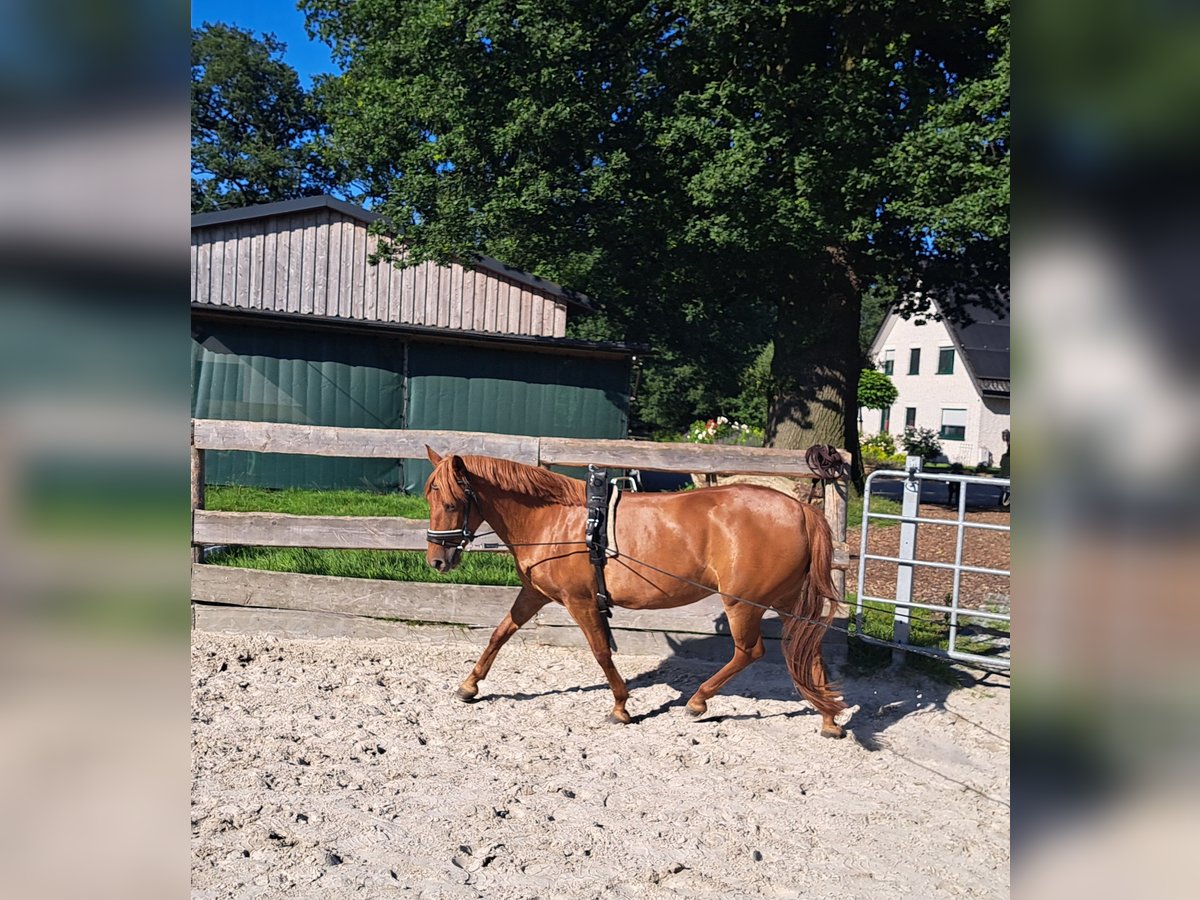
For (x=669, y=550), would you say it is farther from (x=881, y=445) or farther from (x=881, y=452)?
(x=881, y=445)

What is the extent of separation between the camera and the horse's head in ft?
15.6

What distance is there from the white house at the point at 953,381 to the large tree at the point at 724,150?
20.6m

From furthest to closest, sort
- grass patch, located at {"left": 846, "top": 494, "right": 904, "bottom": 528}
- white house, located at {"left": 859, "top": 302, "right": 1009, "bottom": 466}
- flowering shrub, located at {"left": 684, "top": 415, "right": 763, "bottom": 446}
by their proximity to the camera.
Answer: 1. white house, located at {"left": 859, "top": 302, "right": 1009, "bottom": 466}
2. flowering shrub, located at {"left": 684, "top": 415, "right": 763, "bottom": 446}
3. grass patch, located at {"left": 846, "top": 494, "right": 904, "bottom": 528}

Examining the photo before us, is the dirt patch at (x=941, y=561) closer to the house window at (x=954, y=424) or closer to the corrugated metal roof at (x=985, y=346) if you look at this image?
the corrugated metal roof at (x=985, y=346)

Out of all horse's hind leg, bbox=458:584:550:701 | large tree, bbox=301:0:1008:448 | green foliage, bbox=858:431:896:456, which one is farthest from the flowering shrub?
horse's hind leg, bbox=458:584:550:701

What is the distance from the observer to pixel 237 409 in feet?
42.8

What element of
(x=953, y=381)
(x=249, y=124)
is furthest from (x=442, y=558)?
(x=249, y=124)

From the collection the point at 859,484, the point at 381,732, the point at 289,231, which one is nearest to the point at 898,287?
the point at 859,484

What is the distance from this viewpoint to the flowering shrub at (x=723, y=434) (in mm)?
16234

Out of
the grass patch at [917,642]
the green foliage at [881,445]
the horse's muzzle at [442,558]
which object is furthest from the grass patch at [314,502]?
the green foliage at [881,445]

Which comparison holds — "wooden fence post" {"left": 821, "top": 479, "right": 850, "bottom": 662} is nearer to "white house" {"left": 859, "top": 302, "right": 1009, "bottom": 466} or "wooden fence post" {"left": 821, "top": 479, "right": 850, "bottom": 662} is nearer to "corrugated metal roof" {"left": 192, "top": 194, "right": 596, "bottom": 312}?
"corrugated metal roof" {"left": 192, "top": 194, "right": 596, "bottom": 312}

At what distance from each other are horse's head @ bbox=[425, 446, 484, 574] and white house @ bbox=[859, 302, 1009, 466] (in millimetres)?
29019
